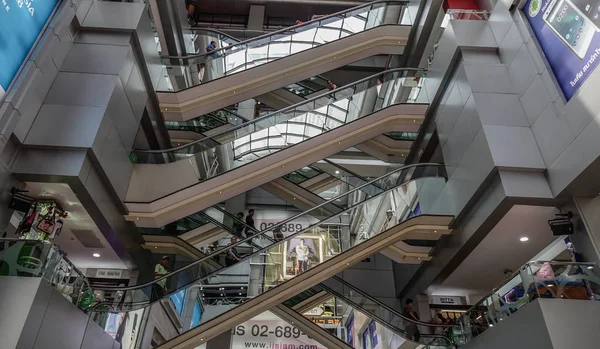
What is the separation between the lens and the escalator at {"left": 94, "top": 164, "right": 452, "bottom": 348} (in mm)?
9555

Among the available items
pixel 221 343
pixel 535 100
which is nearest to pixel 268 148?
pixel 535 100

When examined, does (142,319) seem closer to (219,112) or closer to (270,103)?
(219,112)

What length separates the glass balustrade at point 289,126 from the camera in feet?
34.6

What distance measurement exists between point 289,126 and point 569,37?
7.07m

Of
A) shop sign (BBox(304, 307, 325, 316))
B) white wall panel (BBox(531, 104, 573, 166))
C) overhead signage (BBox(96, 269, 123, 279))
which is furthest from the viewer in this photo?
shop sign (BBox(304, 307, 325, 316))

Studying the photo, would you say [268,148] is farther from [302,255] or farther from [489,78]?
[489,78]

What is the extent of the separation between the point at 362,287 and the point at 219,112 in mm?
9282

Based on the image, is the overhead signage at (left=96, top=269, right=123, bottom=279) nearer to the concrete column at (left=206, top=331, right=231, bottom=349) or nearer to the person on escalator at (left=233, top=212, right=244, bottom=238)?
the person on escalator at (left=233, top=212, right=244, bottom=238)

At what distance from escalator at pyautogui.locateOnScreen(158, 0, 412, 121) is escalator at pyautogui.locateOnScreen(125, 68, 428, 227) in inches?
76.7

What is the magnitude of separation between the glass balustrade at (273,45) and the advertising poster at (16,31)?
4.85 m

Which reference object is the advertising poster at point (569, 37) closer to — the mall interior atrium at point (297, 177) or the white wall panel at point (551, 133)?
the mall interior atrium at point (297, 177)

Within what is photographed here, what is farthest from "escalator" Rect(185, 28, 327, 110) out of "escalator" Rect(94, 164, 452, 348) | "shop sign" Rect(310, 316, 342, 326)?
"shop sign" Rect(310, 316, 342, 326)

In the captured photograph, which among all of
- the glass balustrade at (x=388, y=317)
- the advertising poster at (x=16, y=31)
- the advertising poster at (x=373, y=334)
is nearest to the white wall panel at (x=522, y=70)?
the glass balustrade at (x=388, y=317)

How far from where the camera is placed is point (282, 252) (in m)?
10.3
